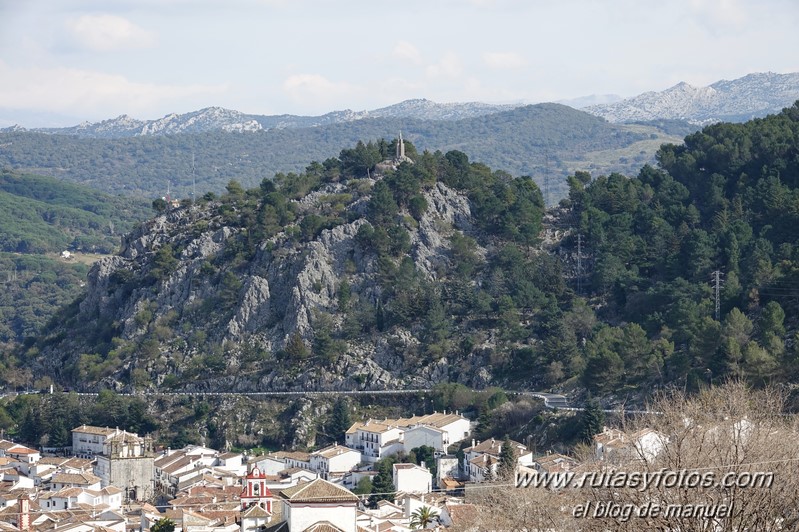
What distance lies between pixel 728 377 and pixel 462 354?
23338 mm

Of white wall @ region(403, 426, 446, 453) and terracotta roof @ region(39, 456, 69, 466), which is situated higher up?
white wall @ region(403, 426, 446, 453)

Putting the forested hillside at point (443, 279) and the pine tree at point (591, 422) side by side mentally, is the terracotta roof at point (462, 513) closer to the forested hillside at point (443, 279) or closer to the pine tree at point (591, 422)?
the pine tree at point (591, 422)

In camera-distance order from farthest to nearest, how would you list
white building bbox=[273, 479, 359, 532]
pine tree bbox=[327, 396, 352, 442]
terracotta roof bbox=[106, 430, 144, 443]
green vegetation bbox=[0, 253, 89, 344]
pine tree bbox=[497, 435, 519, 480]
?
1. green vegetation bbox=[0, 253, 89, 344]
2. pine tree bbox=[327, 396, 352, 442]
3. terracotta roof bbox=[106, 430, 144, 443]
4. pine tree bbox=[497, 435, 519, 480]
5. white building bbox=[273, 479, 359, 532]

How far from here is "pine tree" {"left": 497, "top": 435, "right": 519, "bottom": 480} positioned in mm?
60588

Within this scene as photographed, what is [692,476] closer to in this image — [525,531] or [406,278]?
[525,531]

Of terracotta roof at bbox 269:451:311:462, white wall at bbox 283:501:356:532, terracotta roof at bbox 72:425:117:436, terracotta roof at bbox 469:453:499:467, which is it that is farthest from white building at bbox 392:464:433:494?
white wall at bbox 283:501:356:532

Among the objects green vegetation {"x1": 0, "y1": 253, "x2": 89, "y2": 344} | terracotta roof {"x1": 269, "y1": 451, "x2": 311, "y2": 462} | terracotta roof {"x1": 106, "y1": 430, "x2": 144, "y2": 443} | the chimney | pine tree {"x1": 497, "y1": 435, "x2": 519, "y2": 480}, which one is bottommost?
green vegetation {"x1": 0, "y1": 253, "x2": 89, "y2": 344}

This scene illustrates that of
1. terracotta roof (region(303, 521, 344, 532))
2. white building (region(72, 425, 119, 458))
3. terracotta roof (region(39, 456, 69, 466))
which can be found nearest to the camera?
terracotta roof (region(303, 521, 344, 532))

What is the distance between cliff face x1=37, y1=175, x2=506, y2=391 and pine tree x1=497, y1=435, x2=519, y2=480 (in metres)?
16.6

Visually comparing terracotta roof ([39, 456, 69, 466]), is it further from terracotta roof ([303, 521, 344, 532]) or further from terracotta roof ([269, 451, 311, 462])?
terracotta roof ([303, 521, 344, 532])

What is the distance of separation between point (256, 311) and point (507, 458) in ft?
102

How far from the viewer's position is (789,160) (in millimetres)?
94500

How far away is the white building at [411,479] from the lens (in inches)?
2648

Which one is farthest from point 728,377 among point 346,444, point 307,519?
point 307,519
